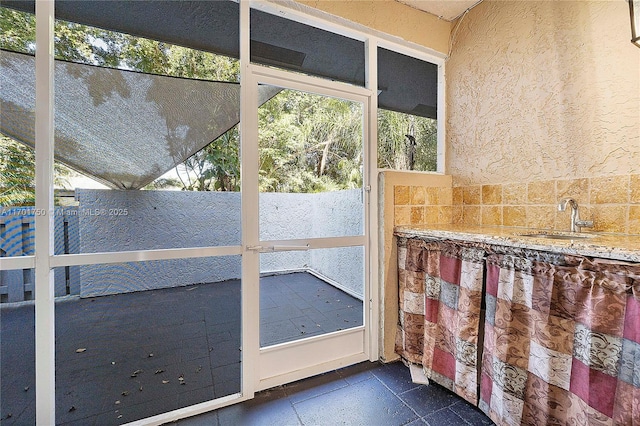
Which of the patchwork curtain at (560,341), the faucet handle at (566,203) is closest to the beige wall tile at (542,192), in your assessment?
the faucet handle at (566,203)

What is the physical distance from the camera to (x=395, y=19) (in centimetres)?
209

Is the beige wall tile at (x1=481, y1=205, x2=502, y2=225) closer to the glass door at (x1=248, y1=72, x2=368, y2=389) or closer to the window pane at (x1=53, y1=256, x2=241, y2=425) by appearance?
the glass door at (x1=248, y1=72, x2=368, y2=389)

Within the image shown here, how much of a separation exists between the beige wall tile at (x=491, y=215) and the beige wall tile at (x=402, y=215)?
596 millimetres

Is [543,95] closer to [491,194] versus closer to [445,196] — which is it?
[491,194]

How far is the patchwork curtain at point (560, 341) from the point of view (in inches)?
39.1

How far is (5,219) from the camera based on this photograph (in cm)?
124

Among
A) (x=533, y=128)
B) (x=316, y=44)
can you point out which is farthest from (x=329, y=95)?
(x=533, y=128)

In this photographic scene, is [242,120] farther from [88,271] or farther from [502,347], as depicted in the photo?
[502,347]

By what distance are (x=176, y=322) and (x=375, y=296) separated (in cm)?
145

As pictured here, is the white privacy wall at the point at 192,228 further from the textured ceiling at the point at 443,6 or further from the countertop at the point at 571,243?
the textured ceiling at the point at 443,6

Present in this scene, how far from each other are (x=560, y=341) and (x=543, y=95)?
5.03ft

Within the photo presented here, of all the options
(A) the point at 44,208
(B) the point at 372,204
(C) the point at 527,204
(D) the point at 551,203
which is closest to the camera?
(A) the point at 44,208

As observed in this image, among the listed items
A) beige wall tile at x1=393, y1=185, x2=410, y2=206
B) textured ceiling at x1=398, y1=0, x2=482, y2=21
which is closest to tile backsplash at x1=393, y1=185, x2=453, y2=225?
beige wall tile at x1=393, y1=185, x2=410, y2=206

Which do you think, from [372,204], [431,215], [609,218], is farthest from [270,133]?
[609,218]
